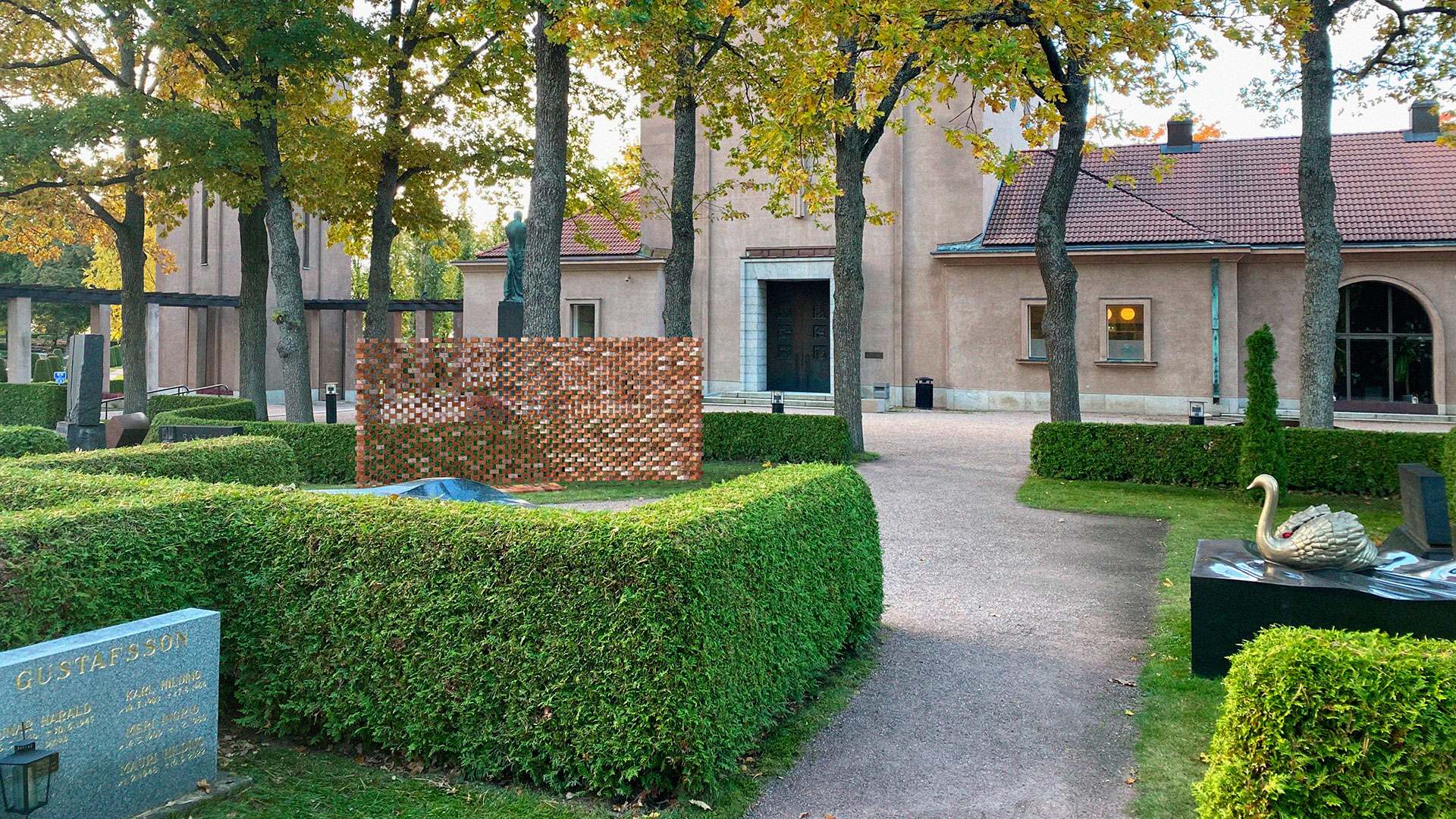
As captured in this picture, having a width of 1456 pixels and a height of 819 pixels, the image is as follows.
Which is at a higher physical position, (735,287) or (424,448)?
(735,287)

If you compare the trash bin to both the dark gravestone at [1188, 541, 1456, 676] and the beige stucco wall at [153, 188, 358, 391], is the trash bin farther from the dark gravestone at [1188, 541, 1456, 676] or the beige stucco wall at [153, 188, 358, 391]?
the dark gravestone at [1188, 541, 1456, 676]

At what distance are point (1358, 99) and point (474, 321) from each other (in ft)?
83.0

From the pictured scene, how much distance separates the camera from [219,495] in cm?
542

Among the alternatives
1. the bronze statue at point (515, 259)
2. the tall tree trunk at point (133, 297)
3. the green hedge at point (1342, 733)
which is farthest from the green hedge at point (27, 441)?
the green hedge at point (1342, 733)

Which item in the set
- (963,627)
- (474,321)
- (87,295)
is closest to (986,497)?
A: (963,627)

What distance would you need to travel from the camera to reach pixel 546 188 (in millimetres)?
15828

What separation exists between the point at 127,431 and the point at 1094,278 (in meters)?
22.6

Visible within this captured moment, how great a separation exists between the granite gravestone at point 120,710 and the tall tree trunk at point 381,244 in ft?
58.2

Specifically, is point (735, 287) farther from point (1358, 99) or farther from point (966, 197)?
point (1358, 99)

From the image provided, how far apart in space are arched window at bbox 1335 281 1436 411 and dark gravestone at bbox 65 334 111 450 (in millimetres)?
27198

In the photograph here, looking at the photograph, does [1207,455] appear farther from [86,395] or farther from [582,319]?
[582,319]

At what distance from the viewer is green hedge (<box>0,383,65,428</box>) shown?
23016 millimetres

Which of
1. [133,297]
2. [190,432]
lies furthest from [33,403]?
[190,432]

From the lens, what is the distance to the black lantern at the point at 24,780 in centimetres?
362
